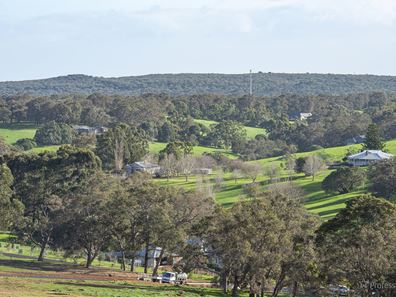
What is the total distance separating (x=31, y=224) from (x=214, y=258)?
23.8 meters

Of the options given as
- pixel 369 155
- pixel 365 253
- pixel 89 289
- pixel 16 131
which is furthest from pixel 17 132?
pixel 365 253

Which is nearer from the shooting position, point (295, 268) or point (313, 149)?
point (295, 268)

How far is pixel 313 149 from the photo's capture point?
162 m

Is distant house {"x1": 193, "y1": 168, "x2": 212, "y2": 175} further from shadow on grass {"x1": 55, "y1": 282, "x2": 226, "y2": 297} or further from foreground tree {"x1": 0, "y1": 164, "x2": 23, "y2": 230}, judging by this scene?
shadow on grass {"x1": 55, "y1": 282, "x2": 226, "y2": 297}

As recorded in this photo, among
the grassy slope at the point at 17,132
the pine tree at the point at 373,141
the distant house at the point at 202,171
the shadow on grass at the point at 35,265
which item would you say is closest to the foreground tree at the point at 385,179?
the pine tree at the point at 373,141

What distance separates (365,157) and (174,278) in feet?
225

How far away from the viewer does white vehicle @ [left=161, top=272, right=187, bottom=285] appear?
62812 millimetres

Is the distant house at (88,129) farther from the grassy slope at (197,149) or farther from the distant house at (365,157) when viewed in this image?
the distant house at (365,157)

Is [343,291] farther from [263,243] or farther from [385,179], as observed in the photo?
[385,179]

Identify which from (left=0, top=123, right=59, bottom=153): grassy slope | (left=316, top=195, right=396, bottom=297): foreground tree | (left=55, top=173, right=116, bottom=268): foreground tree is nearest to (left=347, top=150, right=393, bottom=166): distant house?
(left=55, top=173, right=116, bottom=268): foreground tree

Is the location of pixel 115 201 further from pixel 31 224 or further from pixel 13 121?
pixel 13 121

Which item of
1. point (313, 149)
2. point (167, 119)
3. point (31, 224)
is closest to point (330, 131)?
point (313, 149)

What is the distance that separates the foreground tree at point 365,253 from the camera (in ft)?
156

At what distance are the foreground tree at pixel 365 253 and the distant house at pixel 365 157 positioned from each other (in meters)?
73.6
